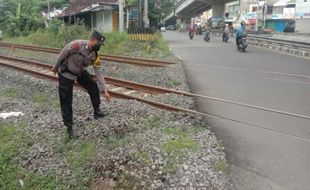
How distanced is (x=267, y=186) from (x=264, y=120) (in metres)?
2.97

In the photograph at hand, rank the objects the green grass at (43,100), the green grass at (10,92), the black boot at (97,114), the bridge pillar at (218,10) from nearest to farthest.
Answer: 1. the black boot at (97,114)
2. the green grass at (43,100)
3. the green grass at (10,92)
4. the bridge pillar at (218,10)

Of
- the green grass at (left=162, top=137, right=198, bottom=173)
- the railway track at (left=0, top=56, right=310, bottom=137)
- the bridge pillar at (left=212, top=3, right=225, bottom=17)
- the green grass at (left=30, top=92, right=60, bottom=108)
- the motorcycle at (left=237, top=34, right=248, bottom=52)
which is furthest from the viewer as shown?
the bridge pillar at (left=212, top=3, right=225, bottom=17)

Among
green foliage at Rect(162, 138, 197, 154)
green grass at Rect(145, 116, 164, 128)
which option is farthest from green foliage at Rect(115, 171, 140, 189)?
green grass at Rect(145, 116, 164, 128)

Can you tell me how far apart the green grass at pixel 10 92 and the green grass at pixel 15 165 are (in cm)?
277

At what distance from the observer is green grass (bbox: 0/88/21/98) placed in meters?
10.2

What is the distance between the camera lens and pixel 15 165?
606cm

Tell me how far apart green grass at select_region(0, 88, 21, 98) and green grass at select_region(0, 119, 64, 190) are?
Answer: 2.77 metres

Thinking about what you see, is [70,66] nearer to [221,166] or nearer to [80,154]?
[80,154]

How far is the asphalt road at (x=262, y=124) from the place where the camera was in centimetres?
502

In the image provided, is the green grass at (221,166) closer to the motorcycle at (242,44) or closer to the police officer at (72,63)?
the police officer at (72,63)

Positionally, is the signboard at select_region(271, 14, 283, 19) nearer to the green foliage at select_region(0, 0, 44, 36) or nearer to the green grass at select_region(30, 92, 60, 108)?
the green foliage at select_region(0, 0, 44, 36)

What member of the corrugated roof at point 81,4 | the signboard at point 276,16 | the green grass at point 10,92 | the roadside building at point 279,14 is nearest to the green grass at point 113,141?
the green grass at point 10,92

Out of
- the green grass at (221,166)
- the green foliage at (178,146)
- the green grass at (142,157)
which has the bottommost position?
the green grass at (221,166)

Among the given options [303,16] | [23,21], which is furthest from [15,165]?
[303,16]
